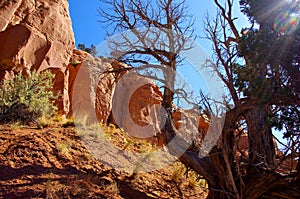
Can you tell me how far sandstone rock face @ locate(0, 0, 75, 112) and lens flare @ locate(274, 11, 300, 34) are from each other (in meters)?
11.3

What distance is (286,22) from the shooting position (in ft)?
12.8

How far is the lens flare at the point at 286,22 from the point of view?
3.79m

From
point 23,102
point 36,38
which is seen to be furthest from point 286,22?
point 36,38

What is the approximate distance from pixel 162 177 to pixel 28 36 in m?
9.54

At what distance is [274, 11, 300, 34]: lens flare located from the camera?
12.4 feet

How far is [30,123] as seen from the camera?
29.3 ft

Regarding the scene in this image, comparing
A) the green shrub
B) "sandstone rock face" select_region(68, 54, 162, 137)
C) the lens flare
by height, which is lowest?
the green shrub

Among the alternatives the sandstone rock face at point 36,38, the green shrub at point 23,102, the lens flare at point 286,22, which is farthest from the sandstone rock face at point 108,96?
the lens flare at point 286,22

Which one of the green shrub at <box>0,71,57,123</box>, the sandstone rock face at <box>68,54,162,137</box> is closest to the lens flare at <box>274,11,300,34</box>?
the green shrub at <box>0,71,57,123</box>

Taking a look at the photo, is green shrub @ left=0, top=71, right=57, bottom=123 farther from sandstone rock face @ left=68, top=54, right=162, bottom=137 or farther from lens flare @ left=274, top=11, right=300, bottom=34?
lens flare @ left=274, top=11, right=300, bottom=34

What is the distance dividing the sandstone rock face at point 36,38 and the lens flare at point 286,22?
11.3 m

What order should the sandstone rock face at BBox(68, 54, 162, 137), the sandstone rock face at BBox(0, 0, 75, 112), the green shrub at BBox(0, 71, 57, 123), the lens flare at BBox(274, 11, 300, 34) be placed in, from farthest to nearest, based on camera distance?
1. the sandstone rock face at BBox(68, 54, 162, 137)
2. the sandstone rock face at BBox(0, 0, 75, 112)
3. the green shrub at BBox(0, 71, 57, 123)
4. the lens flare at BBox(274, 11, 300, 34)

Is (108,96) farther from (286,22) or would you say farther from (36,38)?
(286,22)

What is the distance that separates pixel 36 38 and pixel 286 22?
1211 centimetres
